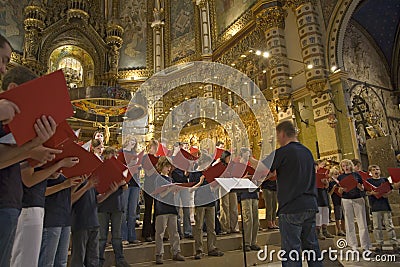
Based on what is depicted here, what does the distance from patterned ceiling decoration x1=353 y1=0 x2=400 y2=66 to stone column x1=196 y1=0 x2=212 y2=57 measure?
22.6 ft

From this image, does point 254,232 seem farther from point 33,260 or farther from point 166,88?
point 166,88

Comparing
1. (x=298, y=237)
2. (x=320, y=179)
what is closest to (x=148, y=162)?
(x=298, y=237)

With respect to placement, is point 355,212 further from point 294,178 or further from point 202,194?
point 294,178

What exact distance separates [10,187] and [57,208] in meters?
1.11

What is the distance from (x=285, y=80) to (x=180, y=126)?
20.6ft

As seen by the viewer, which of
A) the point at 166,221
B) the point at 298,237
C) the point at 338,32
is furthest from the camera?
the point at 338,32

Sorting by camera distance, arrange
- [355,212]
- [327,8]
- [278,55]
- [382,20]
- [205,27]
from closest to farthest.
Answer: [355,212] < [327,8] < [278,55] < [382,20] < [205,27]

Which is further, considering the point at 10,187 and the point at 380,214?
the point at 380,214

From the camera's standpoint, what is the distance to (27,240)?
7.24 feet

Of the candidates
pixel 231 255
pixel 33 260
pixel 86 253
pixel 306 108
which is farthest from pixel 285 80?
pixel 33 260

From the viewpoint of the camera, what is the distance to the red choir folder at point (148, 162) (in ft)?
17.1

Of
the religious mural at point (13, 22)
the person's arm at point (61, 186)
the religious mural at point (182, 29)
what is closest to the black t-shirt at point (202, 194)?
the person's arm at point (61, 186)

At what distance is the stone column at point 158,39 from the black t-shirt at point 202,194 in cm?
1390

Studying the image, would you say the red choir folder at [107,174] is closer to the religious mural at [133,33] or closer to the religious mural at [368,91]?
the religious mural at [368,91]
